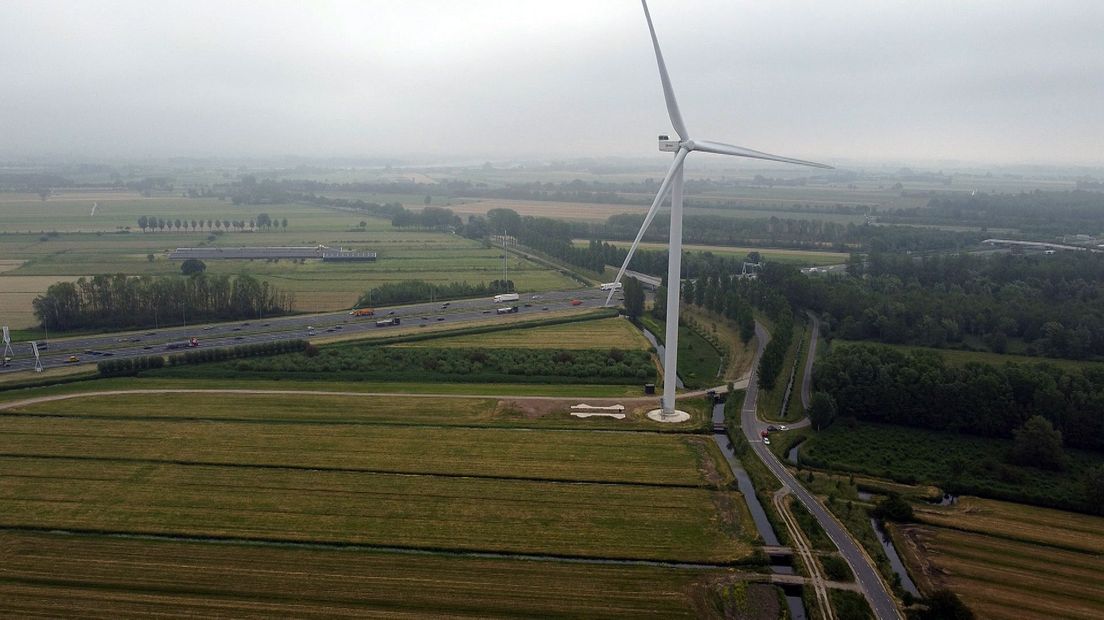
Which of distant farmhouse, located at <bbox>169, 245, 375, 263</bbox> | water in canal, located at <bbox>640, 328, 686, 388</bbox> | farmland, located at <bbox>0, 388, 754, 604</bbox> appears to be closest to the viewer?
farmland, located at <bbox>0, 388, 754, 604</bbox>

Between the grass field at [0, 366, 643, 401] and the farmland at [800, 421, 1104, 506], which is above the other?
the grass field at [0, 366, 643, 401]

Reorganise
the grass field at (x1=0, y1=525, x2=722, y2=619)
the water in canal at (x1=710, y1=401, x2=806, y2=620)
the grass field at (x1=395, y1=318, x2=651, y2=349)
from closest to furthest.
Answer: the grass field at (x1=0, y1=525, x2=722, y2=619) → the water in canal at (x1=710, y1=401, x2=806, y2=620) → the grass field at (x1=395, y1=318, x2=651, y2=349)

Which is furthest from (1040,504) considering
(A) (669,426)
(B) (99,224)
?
(B) (99,224)

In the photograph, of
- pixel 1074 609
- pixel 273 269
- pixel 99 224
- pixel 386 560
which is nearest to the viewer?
pixel 1074 609

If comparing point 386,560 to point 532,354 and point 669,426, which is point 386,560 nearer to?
point 669,426

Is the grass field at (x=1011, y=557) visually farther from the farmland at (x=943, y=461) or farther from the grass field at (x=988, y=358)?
the grass field at (x=988, y=358)

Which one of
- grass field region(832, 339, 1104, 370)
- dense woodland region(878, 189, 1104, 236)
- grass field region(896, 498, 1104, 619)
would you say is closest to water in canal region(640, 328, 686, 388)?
grass field region(832, 339, 1104, 370)

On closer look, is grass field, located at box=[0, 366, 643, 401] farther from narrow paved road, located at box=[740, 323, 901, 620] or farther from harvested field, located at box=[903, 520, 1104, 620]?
harvested field, located at box=[903, 520, 1104, 620]

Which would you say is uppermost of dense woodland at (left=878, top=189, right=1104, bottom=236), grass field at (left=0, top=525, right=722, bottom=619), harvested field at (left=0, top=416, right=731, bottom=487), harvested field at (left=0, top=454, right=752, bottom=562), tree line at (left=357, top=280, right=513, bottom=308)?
dense woodland at (left=878, top=189, right=1104, bottom=236)
